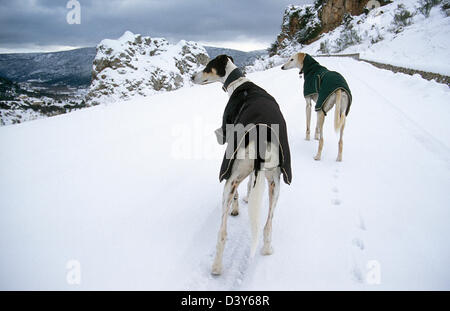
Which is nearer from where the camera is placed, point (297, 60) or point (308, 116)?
point (308, 116)

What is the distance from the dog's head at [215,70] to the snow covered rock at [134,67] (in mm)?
45773

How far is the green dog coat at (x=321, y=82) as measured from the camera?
10.9 ft

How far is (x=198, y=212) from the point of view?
2.46 meters

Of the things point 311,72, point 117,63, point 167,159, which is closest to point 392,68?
point 311,72

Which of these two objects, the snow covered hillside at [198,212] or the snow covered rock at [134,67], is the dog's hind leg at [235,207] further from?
the snow covered rock at [134,67]

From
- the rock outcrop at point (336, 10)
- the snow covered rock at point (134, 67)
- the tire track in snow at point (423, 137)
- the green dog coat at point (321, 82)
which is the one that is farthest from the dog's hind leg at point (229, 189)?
the rock outcrop at point (336, 10)

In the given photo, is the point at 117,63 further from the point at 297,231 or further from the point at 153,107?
the point at 297,231

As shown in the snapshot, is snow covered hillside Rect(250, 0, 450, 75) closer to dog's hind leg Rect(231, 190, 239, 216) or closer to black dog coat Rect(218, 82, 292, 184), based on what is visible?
black dog coat Rect(218, 82, 292, 184)

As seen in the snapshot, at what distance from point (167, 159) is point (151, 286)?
2206 mm

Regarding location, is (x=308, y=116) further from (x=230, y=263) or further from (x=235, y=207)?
(x=230, y=263)

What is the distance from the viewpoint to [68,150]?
3650 millimetres

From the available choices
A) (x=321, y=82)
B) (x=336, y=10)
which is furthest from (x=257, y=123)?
(x=336, y=10)

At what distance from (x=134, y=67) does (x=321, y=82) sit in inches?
2554
